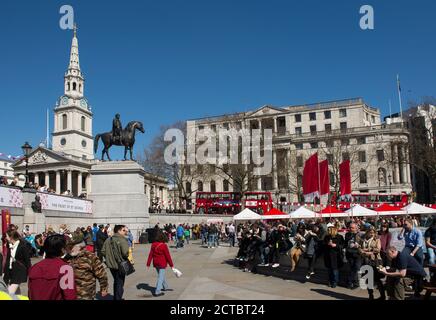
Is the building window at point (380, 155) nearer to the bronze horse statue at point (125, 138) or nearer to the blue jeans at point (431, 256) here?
the bronze horse statue at point (125, 138)

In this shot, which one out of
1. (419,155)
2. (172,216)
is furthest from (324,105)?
(172,216)

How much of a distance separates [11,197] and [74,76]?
93644 millimetres

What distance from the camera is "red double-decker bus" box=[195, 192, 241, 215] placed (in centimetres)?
6019

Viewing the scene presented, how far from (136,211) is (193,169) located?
36.4 m

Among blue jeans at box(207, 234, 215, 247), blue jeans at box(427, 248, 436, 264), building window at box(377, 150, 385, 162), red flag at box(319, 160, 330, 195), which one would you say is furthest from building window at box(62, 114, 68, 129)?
blue jeans at box(427, 248, 436, 264)

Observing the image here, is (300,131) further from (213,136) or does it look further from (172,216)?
(172,216)

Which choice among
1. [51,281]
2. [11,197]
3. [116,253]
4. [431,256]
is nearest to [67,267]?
[51,281]

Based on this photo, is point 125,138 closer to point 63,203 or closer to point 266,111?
point 63,203

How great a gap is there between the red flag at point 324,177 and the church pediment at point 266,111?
75876 mm

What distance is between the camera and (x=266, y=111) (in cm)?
9581

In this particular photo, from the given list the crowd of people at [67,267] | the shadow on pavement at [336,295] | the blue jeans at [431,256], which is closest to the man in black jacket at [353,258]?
the shadow on pavement at [336,295]

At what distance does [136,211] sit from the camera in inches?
1217

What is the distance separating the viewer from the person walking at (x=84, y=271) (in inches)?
248

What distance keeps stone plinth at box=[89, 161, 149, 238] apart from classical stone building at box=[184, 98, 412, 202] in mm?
33454
